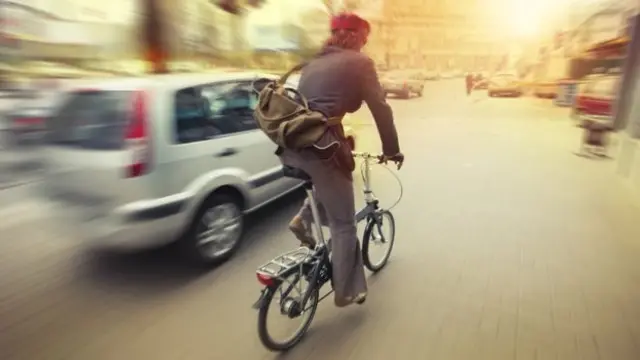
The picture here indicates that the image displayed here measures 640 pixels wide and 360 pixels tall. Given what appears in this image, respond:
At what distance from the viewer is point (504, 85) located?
3.31 metres

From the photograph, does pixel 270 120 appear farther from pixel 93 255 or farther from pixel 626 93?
pixel 626 93

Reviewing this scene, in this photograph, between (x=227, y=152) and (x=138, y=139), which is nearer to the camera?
(x=138, y=139)

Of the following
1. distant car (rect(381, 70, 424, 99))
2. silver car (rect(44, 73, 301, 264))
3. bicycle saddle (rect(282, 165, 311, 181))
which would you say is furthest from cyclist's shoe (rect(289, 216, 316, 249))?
distant car (rect(381, 70, 424, 99))

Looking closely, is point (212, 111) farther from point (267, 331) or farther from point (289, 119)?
point (267, 331)

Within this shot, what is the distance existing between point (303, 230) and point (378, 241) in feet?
2.11

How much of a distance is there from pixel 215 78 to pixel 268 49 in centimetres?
159

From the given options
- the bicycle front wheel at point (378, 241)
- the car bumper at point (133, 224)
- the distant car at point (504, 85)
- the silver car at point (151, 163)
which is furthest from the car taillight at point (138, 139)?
the distant car at point (504, 85)

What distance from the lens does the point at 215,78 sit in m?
2.58

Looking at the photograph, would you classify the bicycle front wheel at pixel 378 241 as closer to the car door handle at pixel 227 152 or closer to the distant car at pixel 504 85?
the car door handle at pixel 227 152

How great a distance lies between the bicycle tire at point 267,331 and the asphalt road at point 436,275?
56 millimetres

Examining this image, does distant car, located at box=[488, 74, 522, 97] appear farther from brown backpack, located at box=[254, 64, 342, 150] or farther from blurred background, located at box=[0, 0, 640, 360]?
brown backpack, located at box=[254, 64, 342, 150]

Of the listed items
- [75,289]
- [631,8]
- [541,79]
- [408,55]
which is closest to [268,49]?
[408,55]

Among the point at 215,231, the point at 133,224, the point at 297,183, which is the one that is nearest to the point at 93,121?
the point at 133,224

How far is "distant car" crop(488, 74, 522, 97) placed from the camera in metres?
3.26
